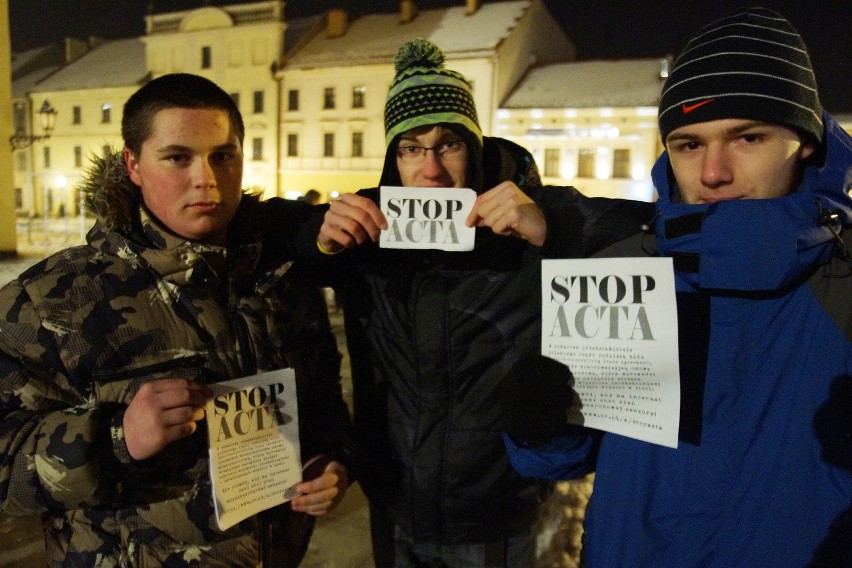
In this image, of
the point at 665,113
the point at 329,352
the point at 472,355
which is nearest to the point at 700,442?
the point at 472,355

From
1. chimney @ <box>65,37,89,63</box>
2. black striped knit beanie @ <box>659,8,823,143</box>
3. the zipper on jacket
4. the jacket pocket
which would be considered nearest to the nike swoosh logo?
black striped knit beanie @ <box>659,8,823,143</box>

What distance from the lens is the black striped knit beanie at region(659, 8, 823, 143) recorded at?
57.5 inches

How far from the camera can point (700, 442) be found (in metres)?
1.42

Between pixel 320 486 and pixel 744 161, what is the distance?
160cm

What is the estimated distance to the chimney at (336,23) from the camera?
31.3 m

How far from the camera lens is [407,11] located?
30.9 metres

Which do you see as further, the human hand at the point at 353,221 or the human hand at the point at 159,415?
the human hand at the point at 353,221

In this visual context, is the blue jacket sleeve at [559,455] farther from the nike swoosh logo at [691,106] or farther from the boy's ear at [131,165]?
the boy's ear at [131,165]

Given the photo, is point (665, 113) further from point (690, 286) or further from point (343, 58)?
point (343, 58)

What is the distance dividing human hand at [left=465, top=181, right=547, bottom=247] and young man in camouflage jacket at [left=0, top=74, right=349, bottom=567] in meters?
0.75

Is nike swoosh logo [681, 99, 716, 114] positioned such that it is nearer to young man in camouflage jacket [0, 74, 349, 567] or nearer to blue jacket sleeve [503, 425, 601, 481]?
blue jacket sleeve [503, 425, 601, 481]

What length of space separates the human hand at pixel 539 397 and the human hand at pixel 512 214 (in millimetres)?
413

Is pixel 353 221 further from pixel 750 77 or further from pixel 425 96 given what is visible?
pixel 750 77

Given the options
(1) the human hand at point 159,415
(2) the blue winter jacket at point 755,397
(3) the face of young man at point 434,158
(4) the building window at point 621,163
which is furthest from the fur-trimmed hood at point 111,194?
(4) the building window at point 621,163
